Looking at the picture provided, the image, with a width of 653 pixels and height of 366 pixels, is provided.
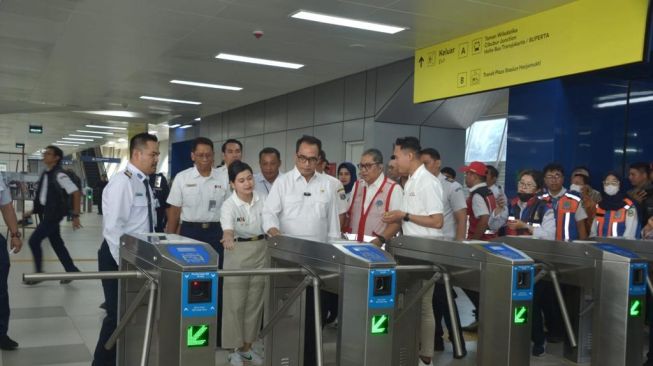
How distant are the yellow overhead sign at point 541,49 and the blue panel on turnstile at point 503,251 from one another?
7.97 feet

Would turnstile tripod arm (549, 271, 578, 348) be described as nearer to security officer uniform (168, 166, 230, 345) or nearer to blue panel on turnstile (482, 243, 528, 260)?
blue panel on turnstile (482, 243, 528, 260)

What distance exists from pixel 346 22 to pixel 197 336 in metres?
4.13

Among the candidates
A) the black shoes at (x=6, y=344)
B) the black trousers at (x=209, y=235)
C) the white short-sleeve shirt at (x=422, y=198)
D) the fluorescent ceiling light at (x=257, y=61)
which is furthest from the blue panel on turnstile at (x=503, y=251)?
the fluorescent ceiling light at (x=257, y=61)

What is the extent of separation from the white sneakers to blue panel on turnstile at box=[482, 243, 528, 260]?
1.51 m

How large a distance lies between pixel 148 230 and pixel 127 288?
372 mm

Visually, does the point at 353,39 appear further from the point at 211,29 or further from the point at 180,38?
the point at 180,38

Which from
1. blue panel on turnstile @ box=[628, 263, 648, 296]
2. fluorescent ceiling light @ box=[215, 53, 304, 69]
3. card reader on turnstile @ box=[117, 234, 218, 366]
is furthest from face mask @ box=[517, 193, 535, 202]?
fluorescent ceiling light @ box=[215, 53, 304, 69]

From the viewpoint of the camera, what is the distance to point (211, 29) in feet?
19.7

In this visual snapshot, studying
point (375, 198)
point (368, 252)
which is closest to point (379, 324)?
point (368, 252)

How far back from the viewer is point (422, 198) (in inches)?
127

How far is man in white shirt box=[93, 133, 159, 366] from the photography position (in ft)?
8.86

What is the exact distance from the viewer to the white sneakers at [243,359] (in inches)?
131

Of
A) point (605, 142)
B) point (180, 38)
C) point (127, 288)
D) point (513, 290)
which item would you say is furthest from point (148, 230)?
point (605, 142)

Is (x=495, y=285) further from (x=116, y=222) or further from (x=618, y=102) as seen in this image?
(x=618, y=102)
